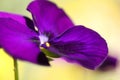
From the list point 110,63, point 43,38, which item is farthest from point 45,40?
point 110,63

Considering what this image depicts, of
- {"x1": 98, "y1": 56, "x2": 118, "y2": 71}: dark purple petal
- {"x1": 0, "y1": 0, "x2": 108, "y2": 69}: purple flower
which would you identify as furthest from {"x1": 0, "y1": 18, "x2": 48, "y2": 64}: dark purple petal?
{"x1": 98, "y1": 56, "x2": 118, "y2": 71}: dark purple petal

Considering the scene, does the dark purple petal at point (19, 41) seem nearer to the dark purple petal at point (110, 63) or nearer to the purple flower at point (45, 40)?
the purple flower at point (45, 40)

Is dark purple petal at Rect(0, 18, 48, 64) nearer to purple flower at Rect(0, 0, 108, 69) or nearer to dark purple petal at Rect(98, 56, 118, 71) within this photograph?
purple flower at Rect(0, 0, 108, 69)

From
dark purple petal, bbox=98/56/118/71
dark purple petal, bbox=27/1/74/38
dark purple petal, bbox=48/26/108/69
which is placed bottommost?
dark purple petal, bbox=98/56/118/71

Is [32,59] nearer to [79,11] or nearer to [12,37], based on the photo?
[12,37]

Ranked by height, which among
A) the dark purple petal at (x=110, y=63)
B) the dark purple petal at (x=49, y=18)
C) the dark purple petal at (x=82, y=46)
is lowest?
the dark purple petal at (x=110, y=63)

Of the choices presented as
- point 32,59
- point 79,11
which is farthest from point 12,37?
point 79,11

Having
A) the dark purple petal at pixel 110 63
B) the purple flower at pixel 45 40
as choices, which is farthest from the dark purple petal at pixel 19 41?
the dark purple petal at pixel 110 63
